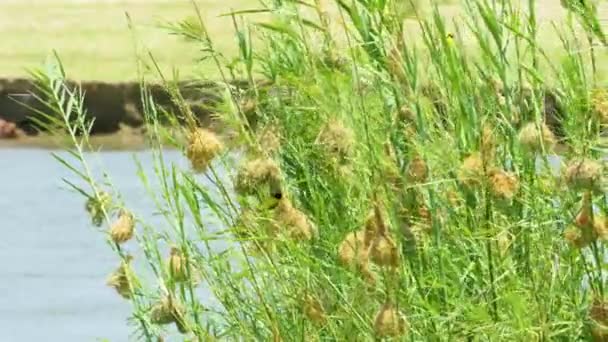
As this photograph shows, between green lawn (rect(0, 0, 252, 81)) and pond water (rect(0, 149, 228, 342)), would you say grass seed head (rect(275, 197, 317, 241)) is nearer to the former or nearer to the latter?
pond water (rect(0, 149, 228, 342))

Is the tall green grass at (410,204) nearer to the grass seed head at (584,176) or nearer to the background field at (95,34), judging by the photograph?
the grass seed head at (584,176)

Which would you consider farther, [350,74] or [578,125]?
[350,74]

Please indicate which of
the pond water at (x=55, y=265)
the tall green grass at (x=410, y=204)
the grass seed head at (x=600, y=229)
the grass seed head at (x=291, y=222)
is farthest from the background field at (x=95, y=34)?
the grass seed head at (x=600, y=229)

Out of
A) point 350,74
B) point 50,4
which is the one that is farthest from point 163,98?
point 350,74

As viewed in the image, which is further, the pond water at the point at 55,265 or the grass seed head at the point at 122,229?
the pond water at the point at 55,265

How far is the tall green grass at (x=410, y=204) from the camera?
2377mm

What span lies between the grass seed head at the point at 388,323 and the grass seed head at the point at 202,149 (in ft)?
1.54

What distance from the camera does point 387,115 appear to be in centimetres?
263

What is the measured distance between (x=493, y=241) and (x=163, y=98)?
7.49 m

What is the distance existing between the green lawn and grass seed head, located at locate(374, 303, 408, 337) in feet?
27.1

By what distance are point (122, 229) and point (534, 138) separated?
2.24ft

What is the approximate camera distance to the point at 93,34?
12484 mm

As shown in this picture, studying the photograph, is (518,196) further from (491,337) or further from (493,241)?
(491,337)

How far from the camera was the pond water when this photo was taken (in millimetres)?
5477
